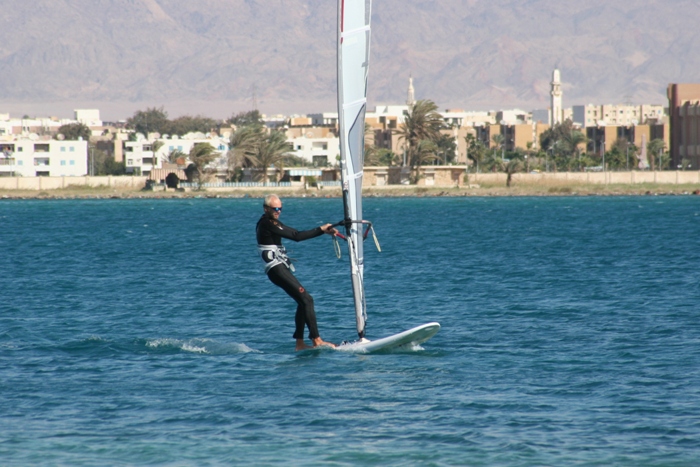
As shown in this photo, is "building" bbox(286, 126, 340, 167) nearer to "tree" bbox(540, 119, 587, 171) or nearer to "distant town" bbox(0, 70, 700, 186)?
"distant town" bbox(0, 70, 700, 186)

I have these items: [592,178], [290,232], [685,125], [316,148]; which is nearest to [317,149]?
[316,148]

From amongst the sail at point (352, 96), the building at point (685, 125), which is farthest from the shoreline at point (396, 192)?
the sail at point (352, 96)

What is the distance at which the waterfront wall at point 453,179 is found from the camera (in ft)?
430

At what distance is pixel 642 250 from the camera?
41781 mm

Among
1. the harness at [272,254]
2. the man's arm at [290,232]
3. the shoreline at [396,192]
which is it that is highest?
the man's arm at [290,232]

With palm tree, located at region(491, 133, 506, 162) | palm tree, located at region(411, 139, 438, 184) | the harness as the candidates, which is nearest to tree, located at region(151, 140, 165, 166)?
palm tree, located at region(411, 139, 438, 184)

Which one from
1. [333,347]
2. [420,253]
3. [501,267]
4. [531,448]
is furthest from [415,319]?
[420,253]

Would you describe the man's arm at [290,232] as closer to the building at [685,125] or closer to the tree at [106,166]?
the building at [685,125]

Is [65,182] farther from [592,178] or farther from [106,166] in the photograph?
[592,178]

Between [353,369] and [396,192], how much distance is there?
366 feet

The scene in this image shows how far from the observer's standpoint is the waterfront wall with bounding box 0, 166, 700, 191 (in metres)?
131

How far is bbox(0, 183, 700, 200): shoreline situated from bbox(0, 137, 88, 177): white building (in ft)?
51.3

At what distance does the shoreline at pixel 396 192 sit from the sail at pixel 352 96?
107361 millimetres

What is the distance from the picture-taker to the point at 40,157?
14900 centimetres
